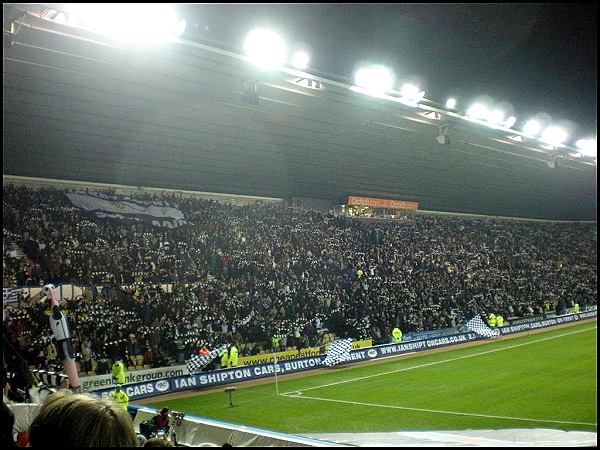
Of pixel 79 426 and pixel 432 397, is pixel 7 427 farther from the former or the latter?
pixel 432 397

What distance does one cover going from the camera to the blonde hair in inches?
67.6

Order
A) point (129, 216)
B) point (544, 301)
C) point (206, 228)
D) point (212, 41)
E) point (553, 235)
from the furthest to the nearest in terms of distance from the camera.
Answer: point (553, 235), point (544, 301), point (206, 228), point (129, 216), point (212, 41)

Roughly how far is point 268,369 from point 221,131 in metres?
9.73

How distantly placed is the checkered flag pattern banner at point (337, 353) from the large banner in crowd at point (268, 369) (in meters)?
0.19

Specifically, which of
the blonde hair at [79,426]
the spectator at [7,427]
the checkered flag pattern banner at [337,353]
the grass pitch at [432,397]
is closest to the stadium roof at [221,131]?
the grass pitch at [432,397]

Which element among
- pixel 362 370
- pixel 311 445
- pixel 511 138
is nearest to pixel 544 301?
pixel 511 138

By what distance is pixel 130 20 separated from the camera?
12656 mm

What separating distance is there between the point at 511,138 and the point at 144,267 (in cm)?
1583

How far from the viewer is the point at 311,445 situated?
6977mm

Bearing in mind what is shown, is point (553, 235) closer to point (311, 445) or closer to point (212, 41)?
point (212, 41)

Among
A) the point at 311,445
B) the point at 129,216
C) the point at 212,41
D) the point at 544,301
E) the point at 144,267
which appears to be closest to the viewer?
the point at 311,445

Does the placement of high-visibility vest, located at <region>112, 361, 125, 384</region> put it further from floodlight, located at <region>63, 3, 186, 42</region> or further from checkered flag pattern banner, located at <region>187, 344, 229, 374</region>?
floodlight, located at <region>63, 3, 186, 42</region>

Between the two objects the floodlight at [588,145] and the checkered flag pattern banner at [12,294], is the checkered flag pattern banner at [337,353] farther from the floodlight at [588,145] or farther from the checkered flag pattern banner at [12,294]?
the floodlight at [588,145]

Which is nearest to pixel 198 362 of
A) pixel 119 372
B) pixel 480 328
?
pixel 119 372
